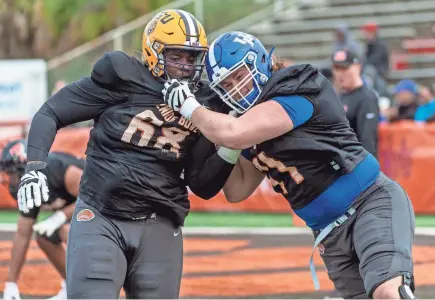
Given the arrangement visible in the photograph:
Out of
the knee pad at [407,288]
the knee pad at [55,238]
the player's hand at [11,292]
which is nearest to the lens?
the knee pad at [407,288]

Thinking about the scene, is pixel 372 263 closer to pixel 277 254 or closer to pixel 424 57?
pixel 277 254

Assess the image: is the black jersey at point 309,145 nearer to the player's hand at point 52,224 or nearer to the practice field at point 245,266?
the player's hand at point 52,224

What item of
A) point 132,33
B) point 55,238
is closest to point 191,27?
point 55,238

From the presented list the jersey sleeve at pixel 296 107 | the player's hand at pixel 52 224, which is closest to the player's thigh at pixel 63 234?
the player's hand at pixel 52 224

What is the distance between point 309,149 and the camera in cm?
446

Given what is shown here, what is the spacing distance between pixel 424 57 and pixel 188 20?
1196 cm

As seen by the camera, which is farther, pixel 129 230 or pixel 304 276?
pixel 304 276

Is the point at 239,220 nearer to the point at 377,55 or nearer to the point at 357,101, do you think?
the point at 357,101

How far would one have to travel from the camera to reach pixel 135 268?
4574 millimetres

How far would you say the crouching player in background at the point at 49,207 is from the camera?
644 centimetres

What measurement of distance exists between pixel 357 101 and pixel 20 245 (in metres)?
2.96

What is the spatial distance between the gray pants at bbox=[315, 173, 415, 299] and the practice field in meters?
2.32

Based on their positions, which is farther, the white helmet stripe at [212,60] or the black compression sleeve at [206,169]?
the black compression sleeve at [206,169]

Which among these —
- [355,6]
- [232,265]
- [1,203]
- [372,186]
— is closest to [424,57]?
[355,6]
